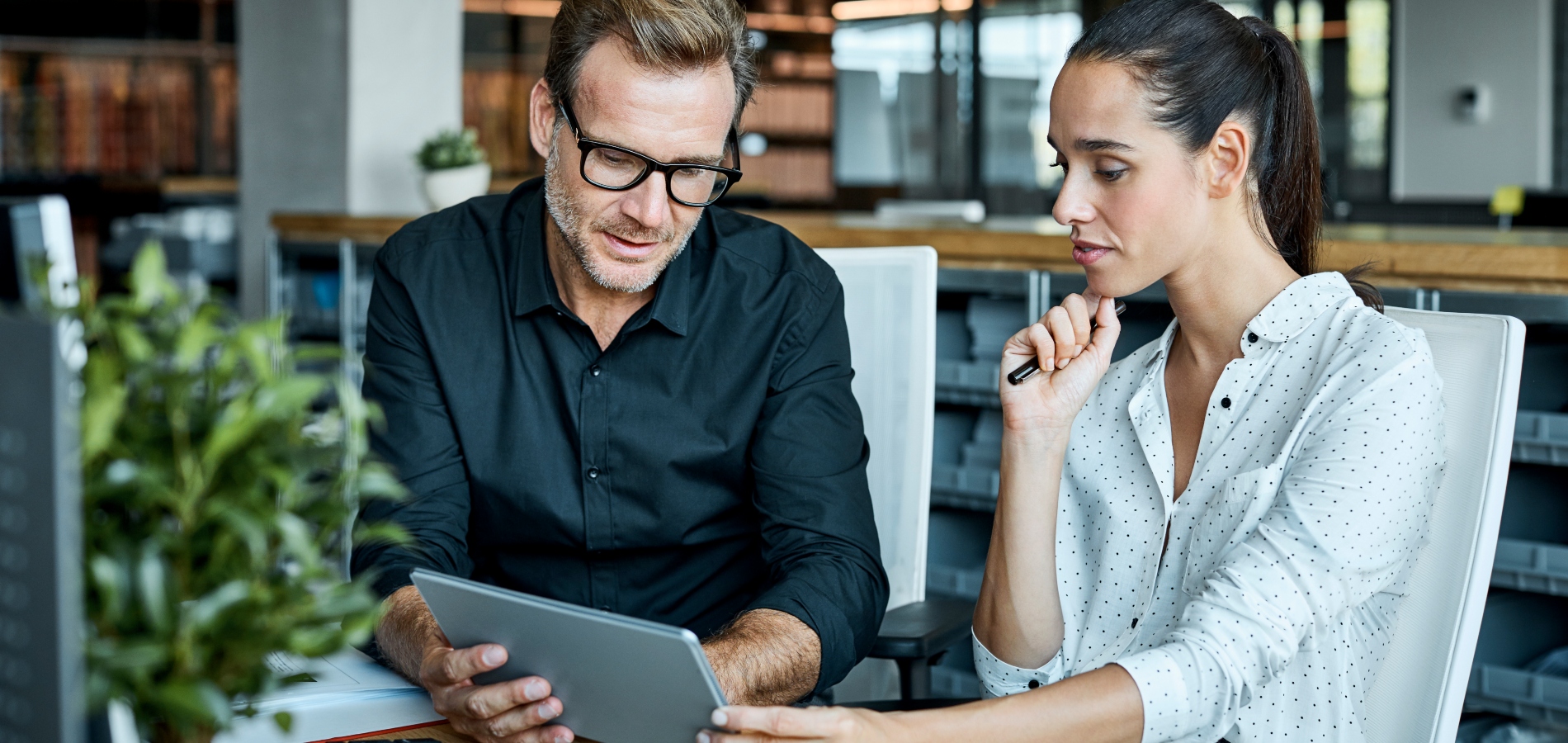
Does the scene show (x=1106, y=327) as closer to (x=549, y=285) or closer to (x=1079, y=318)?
(x=1079, y=318)

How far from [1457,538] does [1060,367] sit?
1.30 feet

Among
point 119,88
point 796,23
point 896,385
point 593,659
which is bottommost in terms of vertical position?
point 593,659

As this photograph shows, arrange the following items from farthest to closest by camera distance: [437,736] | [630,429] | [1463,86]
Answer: [1463,86] → [630,429] → [437,736]

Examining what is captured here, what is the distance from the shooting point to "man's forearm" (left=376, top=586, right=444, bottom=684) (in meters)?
1.24

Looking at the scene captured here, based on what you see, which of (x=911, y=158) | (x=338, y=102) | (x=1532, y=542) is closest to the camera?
(x=1532, y=542)

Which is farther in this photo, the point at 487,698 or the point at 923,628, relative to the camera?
the point at 923,628

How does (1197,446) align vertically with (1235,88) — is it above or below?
below

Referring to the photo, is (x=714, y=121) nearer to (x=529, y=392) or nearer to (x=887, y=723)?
(x=529, y=392)

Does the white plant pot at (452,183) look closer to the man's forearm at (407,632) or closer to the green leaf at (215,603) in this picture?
the man's forearm at (407,632)

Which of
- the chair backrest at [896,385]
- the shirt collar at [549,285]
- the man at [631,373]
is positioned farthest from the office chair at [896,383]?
the shirt collar at [549,285]

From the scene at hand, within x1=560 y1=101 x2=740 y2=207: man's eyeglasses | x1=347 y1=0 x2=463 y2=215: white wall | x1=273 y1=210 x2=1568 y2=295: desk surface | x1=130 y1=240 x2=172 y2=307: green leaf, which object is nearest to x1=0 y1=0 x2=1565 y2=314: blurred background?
x1=347 y1=0 x2=463 y2=215: white wall

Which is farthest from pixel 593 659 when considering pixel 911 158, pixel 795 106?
pixel 795 106

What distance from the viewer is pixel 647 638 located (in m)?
0.89

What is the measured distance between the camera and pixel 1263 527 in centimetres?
118
